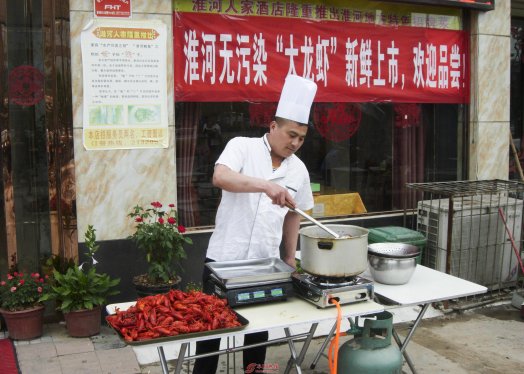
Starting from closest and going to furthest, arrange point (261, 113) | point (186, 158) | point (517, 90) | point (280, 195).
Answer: point (280, 195), point (186, 158), point (261, 113), point (517, 90)

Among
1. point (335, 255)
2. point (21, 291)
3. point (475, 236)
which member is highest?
point (335, 255)

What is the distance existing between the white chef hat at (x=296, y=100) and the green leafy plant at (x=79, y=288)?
2.42 meters

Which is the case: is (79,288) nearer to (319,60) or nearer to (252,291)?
(252,291)

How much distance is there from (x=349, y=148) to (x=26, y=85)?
11.3ft

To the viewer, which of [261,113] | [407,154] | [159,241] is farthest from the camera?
[407,154]

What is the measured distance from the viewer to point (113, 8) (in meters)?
5.38

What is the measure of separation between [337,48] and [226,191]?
3.23 m

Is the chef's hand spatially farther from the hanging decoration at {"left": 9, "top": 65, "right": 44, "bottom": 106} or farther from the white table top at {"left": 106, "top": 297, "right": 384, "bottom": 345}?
the hanging decoration at {"left": 9, "top": 65, "right": 44, "bottom": 106}

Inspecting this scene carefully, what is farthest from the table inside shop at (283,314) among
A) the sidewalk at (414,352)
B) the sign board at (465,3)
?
the sign board at (465,3)

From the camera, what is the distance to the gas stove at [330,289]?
328 cm

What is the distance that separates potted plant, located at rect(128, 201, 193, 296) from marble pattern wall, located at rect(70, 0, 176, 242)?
0.51 feet

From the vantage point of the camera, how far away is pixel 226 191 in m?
3.71

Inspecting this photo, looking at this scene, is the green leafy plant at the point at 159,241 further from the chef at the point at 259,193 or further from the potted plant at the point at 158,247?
the chef at the point at 259,193

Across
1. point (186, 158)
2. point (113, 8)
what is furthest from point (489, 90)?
point (113, 8)
